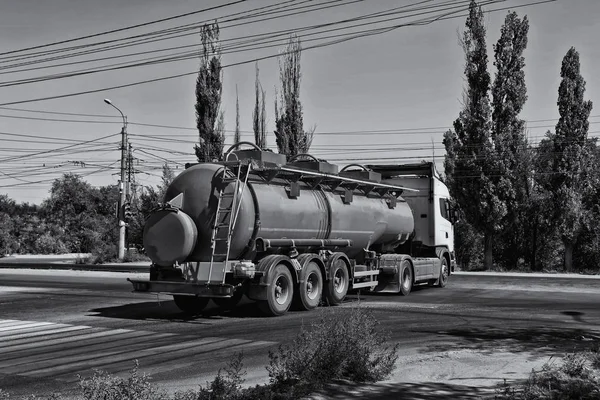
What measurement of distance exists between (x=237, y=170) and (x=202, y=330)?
3.51m

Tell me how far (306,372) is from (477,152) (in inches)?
1294

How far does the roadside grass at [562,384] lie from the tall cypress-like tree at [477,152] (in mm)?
29204

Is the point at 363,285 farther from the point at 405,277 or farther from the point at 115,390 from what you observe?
the point at 115,390

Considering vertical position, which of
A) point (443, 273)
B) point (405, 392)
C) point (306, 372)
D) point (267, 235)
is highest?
point (267, 235)

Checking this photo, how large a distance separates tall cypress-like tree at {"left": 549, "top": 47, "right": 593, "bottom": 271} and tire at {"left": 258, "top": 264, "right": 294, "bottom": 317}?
1056 inches

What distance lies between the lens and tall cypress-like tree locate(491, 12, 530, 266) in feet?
120

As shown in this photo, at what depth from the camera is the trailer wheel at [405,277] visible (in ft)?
60.2

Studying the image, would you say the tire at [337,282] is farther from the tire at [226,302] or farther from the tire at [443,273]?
the tire at [443,273]

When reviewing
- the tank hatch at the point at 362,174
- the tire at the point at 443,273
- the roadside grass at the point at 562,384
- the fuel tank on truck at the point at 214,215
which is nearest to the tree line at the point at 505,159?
the tire at the point at 443,273

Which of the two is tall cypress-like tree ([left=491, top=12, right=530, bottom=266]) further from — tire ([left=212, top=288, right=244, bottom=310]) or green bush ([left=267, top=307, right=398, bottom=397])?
green bush ([left=267, top=307, right=398, bottom=397])

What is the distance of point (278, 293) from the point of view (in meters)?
13.7

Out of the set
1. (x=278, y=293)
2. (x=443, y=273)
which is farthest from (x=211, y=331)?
(x=443, y=273)

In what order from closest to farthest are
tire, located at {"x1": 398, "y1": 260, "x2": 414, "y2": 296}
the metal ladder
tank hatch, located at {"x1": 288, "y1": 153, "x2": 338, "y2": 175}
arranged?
1. the metal ladder
2. tank hatch, located at {"x1": 288, "y1": 153, "x2": 338, "y2": 175}
3. tire, located at {"x1": 398, "y1": 260, "x2": 414, "y2": 296}

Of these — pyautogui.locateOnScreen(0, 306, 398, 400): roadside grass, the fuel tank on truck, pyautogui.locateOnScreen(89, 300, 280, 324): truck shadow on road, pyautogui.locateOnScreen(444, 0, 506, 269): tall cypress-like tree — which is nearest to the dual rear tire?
pyautogui.locateOnScreen(89, 300, 280, 324): truck shadow on road
